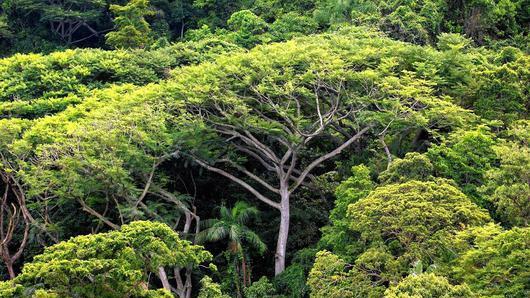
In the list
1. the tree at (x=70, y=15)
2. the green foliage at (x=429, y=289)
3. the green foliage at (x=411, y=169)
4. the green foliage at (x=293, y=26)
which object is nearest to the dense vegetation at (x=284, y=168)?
the green foliage at (x=411, y=169)

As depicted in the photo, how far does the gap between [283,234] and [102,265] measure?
10270 millimetres

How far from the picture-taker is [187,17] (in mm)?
43969

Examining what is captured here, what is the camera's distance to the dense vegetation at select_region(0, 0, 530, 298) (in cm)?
1828

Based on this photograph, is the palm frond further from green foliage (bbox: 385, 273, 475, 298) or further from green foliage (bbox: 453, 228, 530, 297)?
green foliage (bbox: 385, 273, 475, 298)

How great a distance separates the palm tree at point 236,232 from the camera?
81.0 ft

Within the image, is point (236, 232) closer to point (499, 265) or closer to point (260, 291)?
point (260, 291)

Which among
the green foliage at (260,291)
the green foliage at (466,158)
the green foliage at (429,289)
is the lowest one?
the green foliage at (260,291)

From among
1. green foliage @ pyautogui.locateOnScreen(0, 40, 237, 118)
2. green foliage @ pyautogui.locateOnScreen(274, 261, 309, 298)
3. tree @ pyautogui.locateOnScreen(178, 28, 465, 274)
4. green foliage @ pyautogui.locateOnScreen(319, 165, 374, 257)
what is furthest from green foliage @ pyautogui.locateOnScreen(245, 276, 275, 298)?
green foliage @ pyautogui.locateOnScreen(0, 40, 237, 118)

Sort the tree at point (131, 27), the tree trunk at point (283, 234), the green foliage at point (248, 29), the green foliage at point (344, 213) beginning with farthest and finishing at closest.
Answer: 1. the tree at point (131, 27)
2. the green foliage at point (248, 29)
3. the tree trunk at point (283, 234)
4. the green foliage at point (344, 213)

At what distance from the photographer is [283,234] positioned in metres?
25.2

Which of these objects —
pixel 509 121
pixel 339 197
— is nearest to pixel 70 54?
pixel 339 197

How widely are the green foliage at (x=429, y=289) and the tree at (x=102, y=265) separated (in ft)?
15.8

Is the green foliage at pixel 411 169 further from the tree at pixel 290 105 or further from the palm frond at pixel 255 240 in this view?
the palm frond at pixel 255 240

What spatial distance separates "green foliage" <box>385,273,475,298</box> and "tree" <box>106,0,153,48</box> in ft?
81.3
